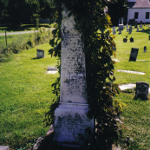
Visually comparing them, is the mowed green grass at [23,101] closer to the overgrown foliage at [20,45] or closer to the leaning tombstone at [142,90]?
the overgrown foliage at [20,45]

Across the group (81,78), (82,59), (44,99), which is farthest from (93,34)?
(44,99)

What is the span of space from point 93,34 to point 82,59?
479mm

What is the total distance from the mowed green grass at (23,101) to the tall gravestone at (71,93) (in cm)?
94

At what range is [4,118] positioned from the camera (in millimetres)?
4863

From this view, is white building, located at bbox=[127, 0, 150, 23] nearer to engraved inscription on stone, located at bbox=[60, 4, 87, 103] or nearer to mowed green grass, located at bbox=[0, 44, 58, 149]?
mowed green grass, located at bbox=[0, 44, 58, 149]

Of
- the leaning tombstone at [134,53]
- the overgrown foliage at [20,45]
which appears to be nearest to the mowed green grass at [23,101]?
the overgrown foliage at [20,45]

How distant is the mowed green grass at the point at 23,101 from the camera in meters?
4.12

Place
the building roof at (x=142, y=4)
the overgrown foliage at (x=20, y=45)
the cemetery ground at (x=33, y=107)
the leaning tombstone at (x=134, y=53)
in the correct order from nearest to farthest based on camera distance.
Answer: the cemetery ground at (x=33, y=107) → the leaning tombstone at (x=134, y=53) → the overgrown foliage at (x=20, y=45) → the building roof at (x=142, y=4)

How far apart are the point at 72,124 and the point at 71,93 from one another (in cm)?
60

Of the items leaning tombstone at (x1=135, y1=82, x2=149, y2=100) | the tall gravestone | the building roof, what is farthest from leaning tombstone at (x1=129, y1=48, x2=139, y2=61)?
the building roof

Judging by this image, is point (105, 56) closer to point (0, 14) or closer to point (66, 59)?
point (66, 59)

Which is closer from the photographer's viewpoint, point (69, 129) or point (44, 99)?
point (69, 129)

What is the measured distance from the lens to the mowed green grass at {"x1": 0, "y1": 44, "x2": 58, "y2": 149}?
412 cm

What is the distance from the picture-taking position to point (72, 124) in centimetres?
339
